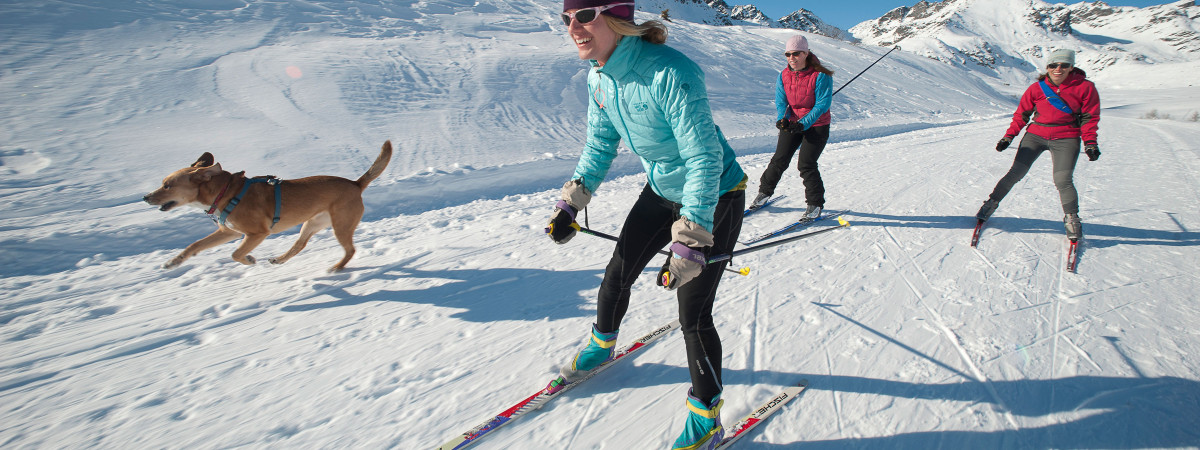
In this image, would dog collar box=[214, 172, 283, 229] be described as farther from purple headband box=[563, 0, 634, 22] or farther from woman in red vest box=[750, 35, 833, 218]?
woman in red vest box=[750, 35, 833, 218]

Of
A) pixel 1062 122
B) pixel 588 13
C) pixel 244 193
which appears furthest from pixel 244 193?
pixel 1062 122

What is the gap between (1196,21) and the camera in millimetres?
108688

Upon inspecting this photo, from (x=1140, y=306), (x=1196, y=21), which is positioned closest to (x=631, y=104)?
(x=1140, y=306)

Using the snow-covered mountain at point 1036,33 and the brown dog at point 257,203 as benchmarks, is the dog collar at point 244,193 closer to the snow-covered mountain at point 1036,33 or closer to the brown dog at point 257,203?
the brown dog at point 257,203

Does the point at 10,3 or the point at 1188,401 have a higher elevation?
the point at 10,3

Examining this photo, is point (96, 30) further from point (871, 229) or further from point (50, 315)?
point (871, 229)

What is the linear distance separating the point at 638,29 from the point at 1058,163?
5016mm

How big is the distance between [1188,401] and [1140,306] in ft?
4.22

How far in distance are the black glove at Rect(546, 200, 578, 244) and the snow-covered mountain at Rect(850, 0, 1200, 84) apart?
90.4 m

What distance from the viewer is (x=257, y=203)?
12.4 feet

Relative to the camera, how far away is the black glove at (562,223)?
2.33 metres

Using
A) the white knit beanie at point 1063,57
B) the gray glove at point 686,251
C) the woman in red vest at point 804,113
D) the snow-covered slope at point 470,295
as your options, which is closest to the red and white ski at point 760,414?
the snow-covered slope at point 470,295

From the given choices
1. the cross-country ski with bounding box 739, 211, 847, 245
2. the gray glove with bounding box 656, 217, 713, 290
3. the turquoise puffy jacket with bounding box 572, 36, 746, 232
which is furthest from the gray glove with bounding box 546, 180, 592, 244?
the cross-country ski with bounding box 739, 211, 847, 245

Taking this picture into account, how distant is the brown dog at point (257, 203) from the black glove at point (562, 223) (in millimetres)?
2595
